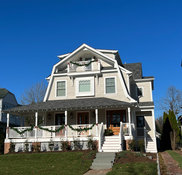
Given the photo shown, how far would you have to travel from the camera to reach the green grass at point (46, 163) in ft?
40.5

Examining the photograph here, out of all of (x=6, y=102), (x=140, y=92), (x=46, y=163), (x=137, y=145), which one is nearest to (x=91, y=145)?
(x=137, y=145)

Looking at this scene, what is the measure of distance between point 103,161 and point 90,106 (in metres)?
5.47

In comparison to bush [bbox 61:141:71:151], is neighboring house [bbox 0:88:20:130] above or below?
above

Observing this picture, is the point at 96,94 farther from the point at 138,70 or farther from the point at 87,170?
the point at 87,170

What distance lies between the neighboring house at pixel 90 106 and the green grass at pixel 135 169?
4.34 m

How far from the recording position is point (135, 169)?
11.5 metres

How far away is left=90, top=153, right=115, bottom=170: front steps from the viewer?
515 inches

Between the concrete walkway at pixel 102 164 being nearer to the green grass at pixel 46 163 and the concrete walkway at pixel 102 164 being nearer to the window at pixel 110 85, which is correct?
the green grass at pixel 46 163

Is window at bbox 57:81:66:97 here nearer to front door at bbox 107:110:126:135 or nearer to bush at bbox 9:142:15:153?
front door at bbox 107:110:126:135

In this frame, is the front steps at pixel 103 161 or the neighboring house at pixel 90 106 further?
the neighboring house at pixel 90 106

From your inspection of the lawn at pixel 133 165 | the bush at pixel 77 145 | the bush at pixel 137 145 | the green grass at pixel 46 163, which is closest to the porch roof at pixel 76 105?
the bush at pixel 77 145

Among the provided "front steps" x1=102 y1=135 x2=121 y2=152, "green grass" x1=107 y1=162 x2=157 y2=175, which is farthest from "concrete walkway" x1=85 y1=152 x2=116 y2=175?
"front steps" x1=102 y1=135 x2=121 y2=152

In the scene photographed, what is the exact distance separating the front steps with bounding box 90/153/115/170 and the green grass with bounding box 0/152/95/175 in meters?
0.35

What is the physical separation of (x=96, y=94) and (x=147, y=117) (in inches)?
228
